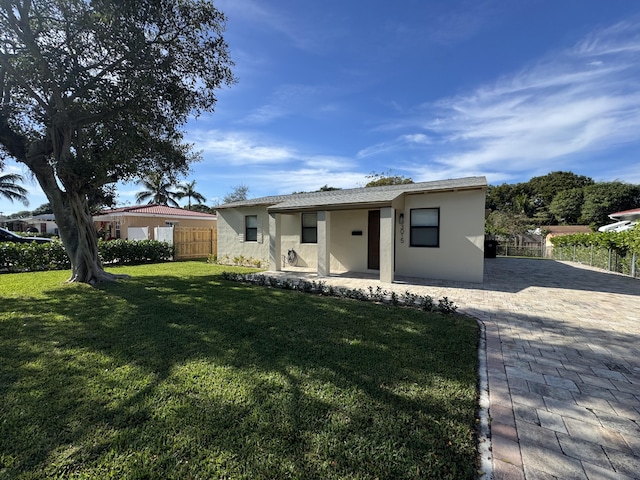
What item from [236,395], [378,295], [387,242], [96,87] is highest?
[96,87]

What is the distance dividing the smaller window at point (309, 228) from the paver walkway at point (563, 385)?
644cm

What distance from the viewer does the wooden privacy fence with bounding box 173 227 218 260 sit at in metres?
15.4

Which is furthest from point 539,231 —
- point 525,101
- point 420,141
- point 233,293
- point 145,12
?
point 145,12

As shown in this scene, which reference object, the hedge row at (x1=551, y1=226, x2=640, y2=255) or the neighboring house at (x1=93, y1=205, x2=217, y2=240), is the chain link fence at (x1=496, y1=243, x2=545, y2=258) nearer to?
the hedge row at (x1=551, y1=226, x2=640, y2=255)

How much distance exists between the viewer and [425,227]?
9570 millimetres

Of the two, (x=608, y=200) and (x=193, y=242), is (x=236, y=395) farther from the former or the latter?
(x=608, y=200)

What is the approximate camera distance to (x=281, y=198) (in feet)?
46.4

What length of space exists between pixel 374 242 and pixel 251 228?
6.34 meters

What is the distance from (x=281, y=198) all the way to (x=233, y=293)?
7.78 m

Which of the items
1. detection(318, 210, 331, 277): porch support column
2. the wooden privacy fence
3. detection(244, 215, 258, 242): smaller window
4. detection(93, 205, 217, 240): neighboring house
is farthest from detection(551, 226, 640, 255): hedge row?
detection(93, 205, 217, 240): neighboring house

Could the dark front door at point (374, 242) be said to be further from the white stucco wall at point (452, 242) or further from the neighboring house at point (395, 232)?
the white stucco wall at point (452, 242)

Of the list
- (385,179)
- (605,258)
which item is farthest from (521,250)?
(385,179)

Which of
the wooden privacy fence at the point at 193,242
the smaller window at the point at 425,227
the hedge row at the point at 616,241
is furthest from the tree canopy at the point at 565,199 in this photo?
the wooden privacy fence at the point at 193,242

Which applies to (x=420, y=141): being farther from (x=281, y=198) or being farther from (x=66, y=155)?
(x=66, y=155)
